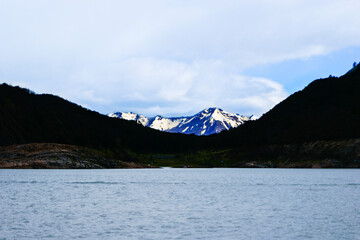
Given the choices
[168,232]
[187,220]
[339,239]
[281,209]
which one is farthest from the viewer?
[281,209]

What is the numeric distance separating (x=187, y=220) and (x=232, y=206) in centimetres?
1986

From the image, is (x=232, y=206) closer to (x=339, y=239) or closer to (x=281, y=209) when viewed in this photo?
(x=281, y=209)

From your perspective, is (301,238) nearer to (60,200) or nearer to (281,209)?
(281,209)

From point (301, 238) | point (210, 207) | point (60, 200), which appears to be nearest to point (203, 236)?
point (301, 238)

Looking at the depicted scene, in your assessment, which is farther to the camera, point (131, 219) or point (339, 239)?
point (131, 219)

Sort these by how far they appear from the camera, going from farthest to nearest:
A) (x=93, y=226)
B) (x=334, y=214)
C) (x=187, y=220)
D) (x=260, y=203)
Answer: (x=260, y=203), (x=334, y=214), (x=187, y=220), (x=93, y=226)

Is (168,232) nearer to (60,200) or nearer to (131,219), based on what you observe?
(131,219)

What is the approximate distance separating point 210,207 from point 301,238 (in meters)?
30.3

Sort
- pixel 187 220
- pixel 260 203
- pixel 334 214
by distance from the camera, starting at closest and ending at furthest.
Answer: pixel 187 220 < pixel 334 214 < pixel 260 203

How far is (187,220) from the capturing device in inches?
2344

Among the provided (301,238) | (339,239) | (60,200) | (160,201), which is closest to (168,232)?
(301,238)

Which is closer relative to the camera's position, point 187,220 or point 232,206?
point 187,220

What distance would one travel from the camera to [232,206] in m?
77.4

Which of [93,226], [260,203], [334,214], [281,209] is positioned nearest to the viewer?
[93,226]
